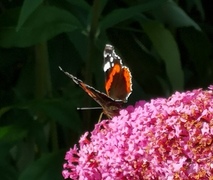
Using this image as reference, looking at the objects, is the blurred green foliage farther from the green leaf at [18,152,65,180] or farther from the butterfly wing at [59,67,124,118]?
the butterfly wing at [59,67,124,118]

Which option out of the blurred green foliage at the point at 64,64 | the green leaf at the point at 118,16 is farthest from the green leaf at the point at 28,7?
the green leaf at the point at 118,16

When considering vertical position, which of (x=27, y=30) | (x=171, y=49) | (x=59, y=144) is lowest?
(x=59, y=144)

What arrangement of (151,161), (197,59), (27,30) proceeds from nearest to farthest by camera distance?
(151,161) < (27,30) < (197,59)

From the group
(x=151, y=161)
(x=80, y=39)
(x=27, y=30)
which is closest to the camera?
(x=151, y=161)

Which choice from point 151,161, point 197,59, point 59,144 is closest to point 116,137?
point 151,161

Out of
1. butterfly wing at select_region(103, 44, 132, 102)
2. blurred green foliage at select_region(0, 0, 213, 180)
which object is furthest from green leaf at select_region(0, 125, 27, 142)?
butterfly wing at select_region(103, 44, 132, 102)

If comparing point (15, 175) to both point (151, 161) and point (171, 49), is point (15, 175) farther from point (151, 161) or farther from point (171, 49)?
point (151, 161)

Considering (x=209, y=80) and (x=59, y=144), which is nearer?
(x=59, y=144)
